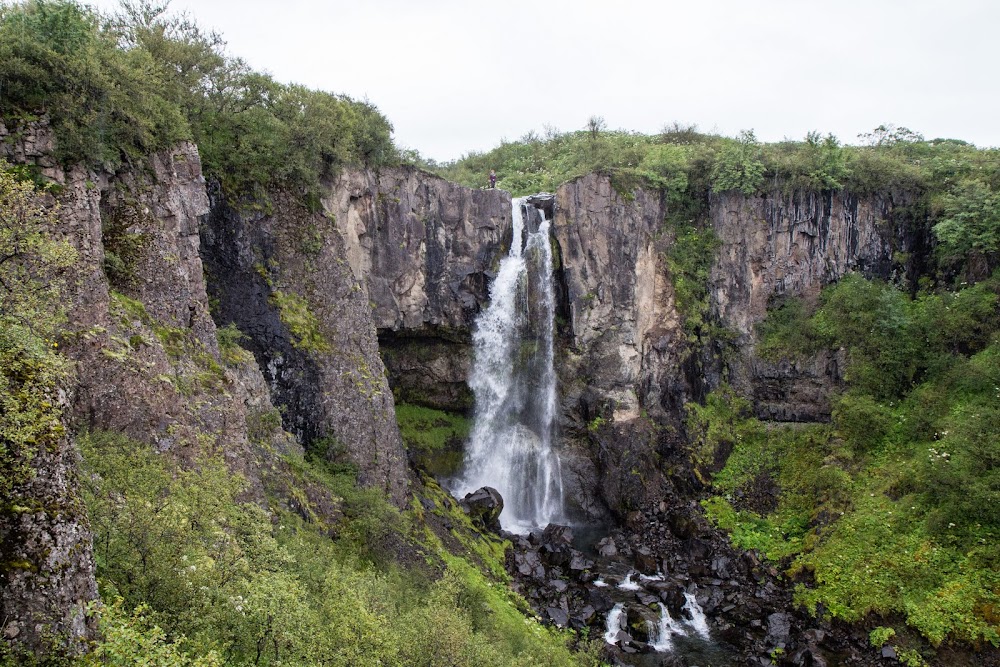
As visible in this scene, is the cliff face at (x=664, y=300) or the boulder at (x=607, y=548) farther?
the cliff face at (x=664, y=300)

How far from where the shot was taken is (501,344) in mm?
31031

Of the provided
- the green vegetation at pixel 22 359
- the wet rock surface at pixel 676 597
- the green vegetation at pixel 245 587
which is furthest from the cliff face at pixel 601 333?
the green vegetation at pixel 22 359

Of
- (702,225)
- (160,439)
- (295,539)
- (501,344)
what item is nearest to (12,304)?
(160,439)

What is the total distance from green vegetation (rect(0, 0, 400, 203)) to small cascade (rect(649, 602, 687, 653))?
19.7 meters

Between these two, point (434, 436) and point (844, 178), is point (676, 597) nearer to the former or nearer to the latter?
point (434, 436)

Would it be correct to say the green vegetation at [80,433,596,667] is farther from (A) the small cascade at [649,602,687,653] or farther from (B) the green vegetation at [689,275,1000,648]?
(B) the green vegetation at [689,275,1000,648]

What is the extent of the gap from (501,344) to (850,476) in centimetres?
1654

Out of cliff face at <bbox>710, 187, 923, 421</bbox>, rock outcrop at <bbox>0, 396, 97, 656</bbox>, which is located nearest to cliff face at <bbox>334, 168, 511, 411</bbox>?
cliff face at <bbox>710, 187, 923, 421</bbox>

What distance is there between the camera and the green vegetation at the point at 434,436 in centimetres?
3045

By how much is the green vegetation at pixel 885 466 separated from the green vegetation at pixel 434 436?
1225 centimetres

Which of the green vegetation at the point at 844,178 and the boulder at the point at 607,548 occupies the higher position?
the green vegetation at the point at 844,178

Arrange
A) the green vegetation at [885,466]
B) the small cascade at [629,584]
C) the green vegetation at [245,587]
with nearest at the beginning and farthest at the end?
the green vegetation at [245,587], the green vegetation at [885,466], the small cascade at [629,584]

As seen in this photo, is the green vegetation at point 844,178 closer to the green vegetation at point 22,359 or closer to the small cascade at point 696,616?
the small cascade at point 696,616

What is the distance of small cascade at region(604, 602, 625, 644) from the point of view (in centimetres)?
1992
